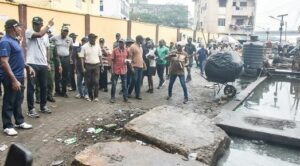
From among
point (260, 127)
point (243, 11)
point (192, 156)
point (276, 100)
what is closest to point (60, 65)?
point (192, 156)

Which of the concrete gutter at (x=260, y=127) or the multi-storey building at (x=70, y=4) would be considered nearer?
the concrete gutter at (x=260, y=127)

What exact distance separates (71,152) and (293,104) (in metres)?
7.91

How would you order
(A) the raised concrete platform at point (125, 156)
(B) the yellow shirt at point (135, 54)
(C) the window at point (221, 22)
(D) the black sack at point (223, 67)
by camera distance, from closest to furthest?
(A) the raised concrete platform at point (125, 156) < (B) the yellow shirt at point (135, 54) < (D) the black sack at point (223, 67) < (C) the window at point (221, 22)

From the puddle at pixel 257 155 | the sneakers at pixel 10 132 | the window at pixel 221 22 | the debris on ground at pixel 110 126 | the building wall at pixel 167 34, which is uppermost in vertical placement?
the window at pixel 221 22

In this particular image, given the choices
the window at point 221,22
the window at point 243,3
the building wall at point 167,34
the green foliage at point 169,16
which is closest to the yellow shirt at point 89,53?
the building wall at point 167,34

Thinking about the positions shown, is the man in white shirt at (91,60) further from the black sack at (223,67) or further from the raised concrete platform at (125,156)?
the raised concrete platform at (125,156)

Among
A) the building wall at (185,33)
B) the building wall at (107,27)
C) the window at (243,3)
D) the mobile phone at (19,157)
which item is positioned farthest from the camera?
the window at (243,3)

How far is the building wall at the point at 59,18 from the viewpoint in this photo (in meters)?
11.6

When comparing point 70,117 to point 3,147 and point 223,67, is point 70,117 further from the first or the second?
point 223,67

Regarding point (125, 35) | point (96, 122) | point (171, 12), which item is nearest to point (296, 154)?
point (96, 122)

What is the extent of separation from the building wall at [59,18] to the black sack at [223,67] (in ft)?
20.1

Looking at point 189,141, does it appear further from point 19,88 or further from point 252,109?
point 252,109

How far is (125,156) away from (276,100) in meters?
8.03

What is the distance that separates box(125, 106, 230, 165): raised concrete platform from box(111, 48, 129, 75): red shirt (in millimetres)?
2428
